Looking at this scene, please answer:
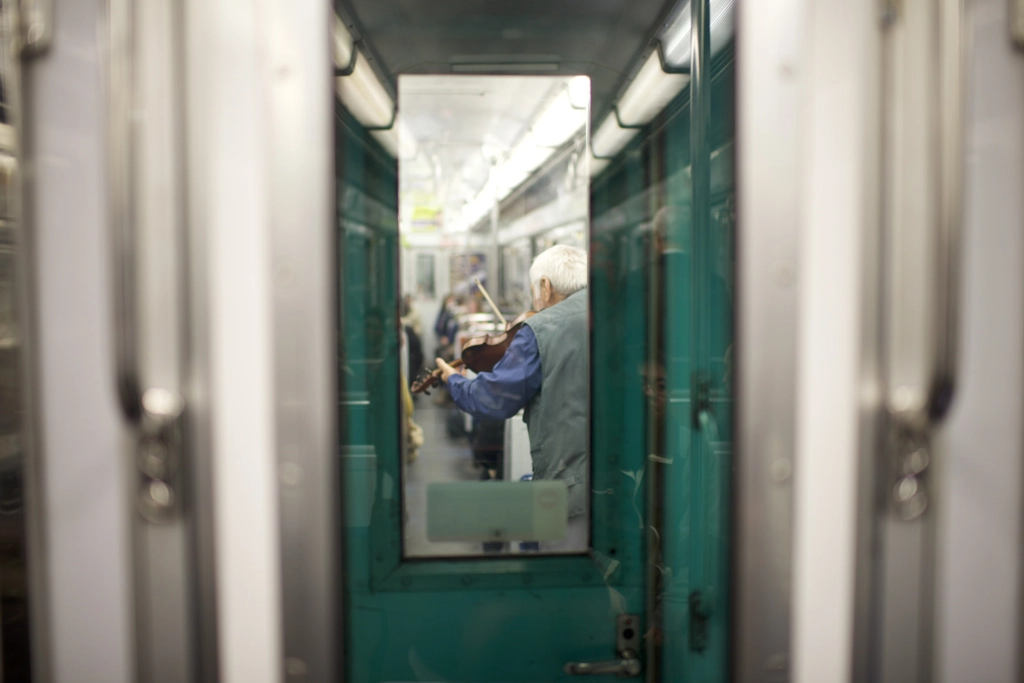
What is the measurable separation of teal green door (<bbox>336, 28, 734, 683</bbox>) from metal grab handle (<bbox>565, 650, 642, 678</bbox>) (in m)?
0.02

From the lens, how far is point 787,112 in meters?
1.21

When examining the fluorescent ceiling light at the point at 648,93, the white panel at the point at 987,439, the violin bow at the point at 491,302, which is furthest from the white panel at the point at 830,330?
the violin bow at the point at 491,302

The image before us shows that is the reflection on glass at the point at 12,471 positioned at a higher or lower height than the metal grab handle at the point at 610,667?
higher

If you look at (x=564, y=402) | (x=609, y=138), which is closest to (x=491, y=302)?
(x=564, y=402)

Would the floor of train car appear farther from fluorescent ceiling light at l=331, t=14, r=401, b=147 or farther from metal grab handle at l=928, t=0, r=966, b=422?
metal grab handle at l=928, t=0, r=966, b=422

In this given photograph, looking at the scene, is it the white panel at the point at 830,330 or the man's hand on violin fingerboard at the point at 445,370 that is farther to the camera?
the man's hand on violin fingerboard at the point at 445,370

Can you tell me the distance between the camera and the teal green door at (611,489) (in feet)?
5.50

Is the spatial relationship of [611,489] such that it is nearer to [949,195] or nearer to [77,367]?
[949,195]

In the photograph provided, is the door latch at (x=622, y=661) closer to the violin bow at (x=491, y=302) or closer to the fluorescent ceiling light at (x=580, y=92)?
the violin bow at (x=491, y=302)

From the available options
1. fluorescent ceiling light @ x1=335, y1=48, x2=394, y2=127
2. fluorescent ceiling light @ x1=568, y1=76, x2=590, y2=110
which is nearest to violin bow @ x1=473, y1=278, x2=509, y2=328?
fluorescent ceiling light @ x1=335, y1=48, x2=394, y2=127

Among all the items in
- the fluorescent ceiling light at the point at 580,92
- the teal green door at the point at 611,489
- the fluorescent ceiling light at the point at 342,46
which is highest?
the fluorescent ceiling light at the point at 580,92

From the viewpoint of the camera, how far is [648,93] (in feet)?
6.24

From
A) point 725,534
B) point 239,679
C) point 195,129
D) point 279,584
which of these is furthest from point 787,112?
point 239,679

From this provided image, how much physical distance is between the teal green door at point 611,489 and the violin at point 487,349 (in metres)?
0.22
